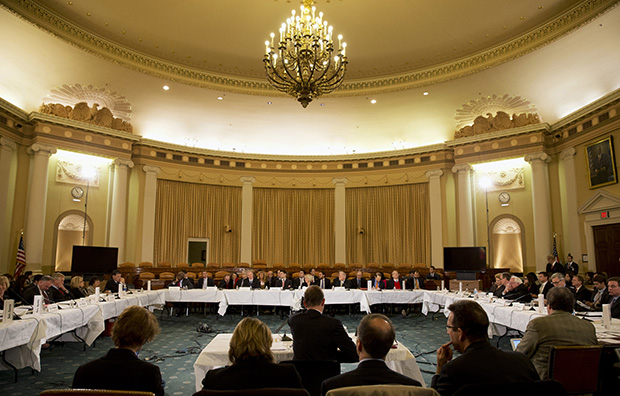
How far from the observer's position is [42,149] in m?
12.8

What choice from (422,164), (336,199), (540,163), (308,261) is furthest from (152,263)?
(540,163)

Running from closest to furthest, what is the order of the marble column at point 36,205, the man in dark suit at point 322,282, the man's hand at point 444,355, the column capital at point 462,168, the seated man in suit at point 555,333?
the man's hand at point 444,355 < the seated man in suit at point 555,333 < the man in dark suit at point 322,282 < the marble column at point 36,205 < the column capital at point 462,168

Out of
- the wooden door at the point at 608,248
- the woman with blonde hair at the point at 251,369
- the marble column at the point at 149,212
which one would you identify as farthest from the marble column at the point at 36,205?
the wooden door at the point at 608,248

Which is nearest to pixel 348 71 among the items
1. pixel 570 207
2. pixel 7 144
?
pixel 570 207

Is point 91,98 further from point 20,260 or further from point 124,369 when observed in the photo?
point 124,369

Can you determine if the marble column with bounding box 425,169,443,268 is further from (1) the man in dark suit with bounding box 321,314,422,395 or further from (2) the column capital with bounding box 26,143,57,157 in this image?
(1) the man in dark suit with bounding box 321,314,422,395

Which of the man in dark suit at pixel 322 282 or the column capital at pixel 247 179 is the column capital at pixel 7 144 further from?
the man in dark suit at pixel 322 282

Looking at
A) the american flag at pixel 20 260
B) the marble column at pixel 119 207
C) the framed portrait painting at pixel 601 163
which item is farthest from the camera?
the marble column at pixel 119 207

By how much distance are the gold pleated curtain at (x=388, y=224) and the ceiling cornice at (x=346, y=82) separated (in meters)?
4.08

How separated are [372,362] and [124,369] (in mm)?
1313

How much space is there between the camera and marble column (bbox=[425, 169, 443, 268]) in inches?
598

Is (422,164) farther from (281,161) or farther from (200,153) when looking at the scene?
(200,153)

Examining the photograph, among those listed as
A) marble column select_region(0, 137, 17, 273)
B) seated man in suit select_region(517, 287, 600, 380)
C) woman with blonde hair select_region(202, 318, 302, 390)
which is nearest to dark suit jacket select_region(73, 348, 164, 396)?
woman with blonde hair select_region(202, 318, 302, 390)

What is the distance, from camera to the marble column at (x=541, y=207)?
42.3ft
